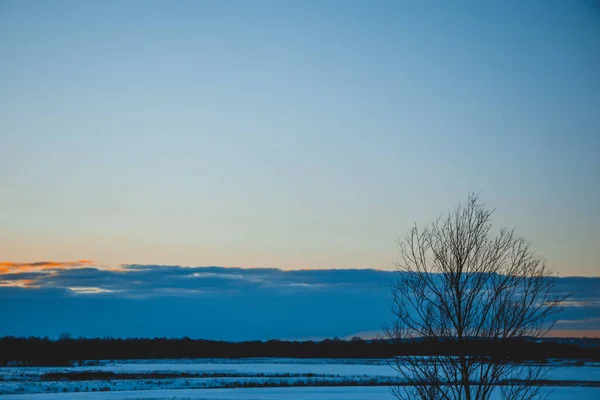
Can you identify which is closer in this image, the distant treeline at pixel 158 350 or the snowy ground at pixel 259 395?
the snowy ground at pixel 259 395

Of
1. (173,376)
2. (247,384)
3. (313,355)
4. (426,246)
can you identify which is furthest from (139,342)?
(426,246)

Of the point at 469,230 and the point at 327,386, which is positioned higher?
the point at 469,230

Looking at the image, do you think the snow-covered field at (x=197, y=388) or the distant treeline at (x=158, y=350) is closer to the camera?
the snow-covered field at (x=197, y=388)

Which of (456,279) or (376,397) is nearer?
(456,279)

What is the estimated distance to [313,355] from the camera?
12775 cm

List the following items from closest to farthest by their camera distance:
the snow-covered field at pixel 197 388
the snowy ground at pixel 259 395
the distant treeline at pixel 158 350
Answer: the snowy ground at pixel 259 395
the snow-covered field at pixel 197 388
the distant treeline at pixel 158 350

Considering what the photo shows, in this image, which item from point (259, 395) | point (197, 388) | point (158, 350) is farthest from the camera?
point (158, 350)

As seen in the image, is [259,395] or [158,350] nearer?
[259,395]

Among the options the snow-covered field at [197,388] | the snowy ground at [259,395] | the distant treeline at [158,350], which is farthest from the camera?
the distant treeline at [158,350]

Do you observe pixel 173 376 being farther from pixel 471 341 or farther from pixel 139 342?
pixel 139 342

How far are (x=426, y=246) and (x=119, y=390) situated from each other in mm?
37168

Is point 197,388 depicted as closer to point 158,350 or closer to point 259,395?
point 259,395

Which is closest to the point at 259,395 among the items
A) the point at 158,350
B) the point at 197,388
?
the point at 197,388

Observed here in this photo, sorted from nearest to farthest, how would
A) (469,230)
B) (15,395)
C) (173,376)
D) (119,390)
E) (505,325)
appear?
1. (505,325)
2. (469,230)
3. (15,395)
4. (119,390)
5. (173,376)
